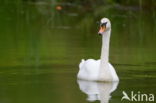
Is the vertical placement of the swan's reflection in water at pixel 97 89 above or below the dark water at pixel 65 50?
below

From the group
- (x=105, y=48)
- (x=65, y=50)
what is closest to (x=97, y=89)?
(x=105, y=48)

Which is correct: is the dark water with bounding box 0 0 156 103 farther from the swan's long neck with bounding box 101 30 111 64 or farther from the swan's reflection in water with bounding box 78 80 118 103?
the swan's long neck with bounding box 101 30 111 64

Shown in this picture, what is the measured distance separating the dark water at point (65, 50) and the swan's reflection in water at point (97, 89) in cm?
2

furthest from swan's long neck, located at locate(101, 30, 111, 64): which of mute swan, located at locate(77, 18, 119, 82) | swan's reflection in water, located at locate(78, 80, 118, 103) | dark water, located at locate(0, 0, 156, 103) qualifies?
swan's reflection in water, located at locate(78, 80, 118, 103)

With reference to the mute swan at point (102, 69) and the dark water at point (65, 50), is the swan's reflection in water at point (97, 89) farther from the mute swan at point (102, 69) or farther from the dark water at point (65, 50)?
the mute swan at point (102, 69)

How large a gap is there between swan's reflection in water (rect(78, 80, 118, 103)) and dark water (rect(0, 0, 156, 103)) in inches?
0.8

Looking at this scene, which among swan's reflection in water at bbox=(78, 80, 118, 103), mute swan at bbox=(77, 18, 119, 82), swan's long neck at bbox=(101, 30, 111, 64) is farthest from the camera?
swan's long neck at bbox=(101, 30, 111, 64)

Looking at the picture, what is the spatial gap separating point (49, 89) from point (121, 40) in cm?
1006

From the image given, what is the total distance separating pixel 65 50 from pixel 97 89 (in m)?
6.02

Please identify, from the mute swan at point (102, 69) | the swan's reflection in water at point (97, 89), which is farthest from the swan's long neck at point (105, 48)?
the swan's reflection in water at point (97, 89)

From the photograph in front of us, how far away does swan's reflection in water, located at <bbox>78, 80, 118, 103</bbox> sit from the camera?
13.2 metres

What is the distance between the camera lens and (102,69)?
15.7 metres

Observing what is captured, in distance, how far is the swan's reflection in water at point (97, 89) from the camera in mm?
13219

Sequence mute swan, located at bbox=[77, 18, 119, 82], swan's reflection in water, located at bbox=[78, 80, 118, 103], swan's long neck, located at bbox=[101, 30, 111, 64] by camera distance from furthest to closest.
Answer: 1. swan's long neck, located at bbox=[101, 30, 111, 64]
2. mute swan, located at bbox=[77, 18, 119, 82]
3. swan's reflection in water, located at bbox=[78, 80, 118, 103]
